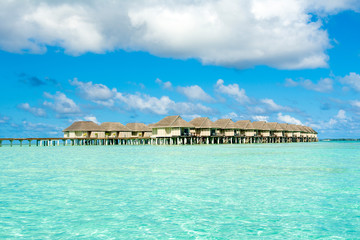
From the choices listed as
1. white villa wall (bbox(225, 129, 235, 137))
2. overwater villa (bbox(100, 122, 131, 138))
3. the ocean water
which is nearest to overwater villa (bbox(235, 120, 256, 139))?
white villa wall (bbox(225, 129, 235, 137))

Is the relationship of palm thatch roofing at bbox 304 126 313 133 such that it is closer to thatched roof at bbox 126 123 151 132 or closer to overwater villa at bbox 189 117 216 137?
overwater villa at bbox 189 117 216 137

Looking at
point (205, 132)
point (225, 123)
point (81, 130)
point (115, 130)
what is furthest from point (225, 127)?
point (81, 130)

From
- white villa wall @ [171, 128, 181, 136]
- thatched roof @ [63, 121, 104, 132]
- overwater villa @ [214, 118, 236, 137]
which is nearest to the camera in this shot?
white villa wall @ [171, 128, 181, 136]

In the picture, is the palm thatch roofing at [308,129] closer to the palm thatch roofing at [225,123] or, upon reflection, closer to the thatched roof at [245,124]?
the thatched roof at [245,124]

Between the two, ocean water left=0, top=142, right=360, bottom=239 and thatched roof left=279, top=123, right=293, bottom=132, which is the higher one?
thatched roof left=279, top=123, right=293, bottom=132

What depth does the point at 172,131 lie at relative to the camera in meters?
65.7

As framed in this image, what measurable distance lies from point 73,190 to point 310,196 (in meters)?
8.09

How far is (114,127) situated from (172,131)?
1715 cm

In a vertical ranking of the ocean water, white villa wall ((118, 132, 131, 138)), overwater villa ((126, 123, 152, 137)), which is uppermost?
overwater villa ((126, 123, 152, 137))

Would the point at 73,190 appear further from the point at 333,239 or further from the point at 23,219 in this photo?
the point at 333,239

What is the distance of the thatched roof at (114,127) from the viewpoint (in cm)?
7600

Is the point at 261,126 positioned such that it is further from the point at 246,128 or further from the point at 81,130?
the point at 81,130

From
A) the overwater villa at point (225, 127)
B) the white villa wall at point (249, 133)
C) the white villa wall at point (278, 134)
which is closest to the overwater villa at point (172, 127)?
the overwater villa at point (225, 127)

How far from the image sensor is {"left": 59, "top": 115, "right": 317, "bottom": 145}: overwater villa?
66.2 meters
